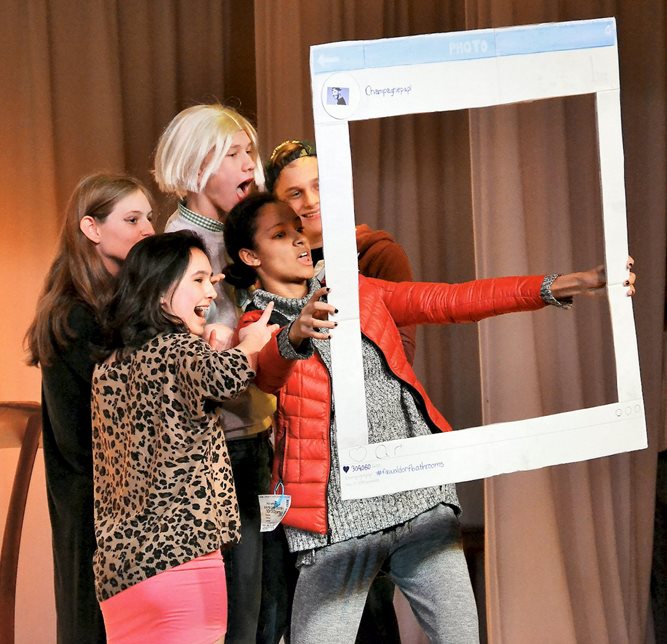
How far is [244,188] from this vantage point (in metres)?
2.32

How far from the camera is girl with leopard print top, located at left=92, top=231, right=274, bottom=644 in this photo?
188 centimetres

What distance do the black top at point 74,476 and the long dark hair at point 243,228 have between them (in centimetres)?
31

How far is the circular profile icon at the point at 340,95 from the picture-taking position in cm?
180

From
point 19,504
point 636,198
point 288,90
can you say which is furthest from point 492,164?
point 19,504

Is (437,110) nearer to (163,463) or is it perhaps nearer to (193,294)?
(193,294)

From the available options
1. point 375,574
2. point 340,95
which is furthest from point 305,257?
point 375,574

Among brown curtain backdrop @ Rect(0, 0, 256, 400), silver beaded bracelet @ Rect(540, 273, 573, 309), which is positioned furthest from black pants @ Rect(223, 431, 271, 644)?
brown curtain backdrop @ Rect(0, 0, 256, 400)

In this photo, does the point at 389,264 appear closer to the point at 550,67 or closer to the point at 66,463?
the point at 550,67

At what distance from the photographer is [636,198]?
290 centimetres

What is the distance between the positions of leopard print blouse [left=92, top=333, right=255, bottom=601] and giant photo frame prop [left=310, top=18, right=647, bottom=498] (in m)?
0.23


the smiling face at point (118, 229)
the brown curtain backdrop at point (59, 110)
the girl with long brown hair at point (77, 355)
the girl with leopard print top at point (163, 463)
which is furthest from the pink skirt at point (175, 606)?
the brown curtain backdrop at point (59, 110)

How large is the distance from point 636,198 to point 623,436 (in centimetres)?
111

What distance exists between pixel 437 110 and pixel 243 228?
1.59ft

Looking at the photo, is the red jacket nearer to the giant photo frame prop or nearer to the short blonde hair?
the giant photo frame prop
